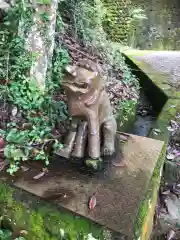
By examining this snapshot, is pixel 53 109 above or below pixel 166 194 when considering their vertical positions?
above

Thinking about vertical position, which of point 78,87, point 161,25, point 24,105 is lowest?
point 24,105

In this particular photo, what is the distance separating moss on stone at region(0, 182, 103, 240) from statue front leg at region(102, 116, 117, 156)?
656mm

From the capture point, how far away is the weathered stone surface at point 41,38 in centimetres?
270

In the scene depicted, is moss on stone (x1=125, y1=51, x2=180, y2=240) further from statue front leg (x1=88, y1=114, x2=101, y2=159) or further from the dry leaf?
the dry leaf

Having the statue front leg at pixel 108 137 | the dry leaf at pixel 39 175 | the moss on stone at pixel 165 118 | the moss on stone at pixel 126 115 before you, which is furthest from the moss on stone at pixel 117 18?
the dry leaf at pixel 39 175

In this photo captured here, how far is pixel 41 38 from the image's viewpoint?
108 inches

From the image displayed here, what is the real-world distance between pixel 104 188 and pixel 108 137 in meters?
0.44

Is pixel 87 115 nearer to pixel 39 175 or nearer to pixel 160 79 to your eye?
pixel 39 175

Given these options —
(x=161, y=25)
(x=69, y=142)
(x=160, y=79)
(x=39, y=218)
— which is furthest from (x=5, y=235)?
(x=161, y=25)

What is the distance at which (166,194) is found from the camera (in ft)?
10.5

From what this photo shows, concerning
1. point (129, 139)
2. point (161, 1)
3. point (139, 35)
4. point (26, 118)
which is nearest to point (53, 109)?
point (26, 118)

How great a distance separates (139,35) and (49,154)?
11.7 metres

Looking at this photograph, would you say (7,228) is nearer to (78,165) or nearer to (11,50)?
(78,165)

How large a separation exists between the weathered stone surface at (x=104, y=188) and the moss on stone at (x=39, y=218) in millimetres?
65
